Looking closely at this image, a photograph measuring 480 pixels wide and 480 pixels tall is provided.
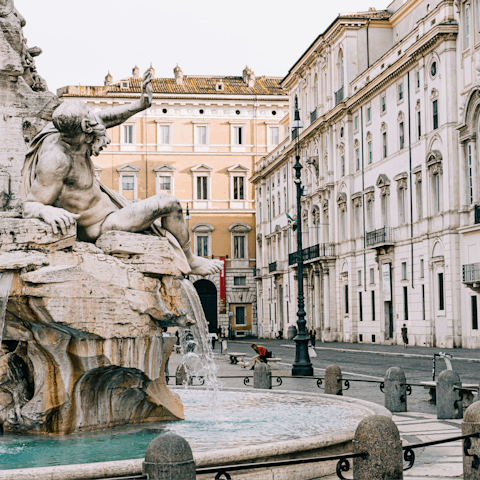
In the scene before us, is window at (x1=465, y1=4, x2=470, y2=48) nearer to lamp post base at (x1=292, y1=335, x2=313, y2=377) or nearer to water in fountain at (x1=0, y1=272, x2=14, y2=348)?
lamp post base at (x1=292, y1=335, x2=313, y2=377)

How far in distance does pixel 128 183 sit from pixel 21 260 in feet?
190

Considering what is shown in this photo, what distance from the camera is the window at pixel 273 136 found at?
65562 mm

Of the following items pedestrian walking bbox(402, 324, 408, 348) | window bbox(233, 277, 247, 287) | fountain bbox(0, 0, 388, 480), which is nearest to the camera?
fountain bbox(0, 0, 388, 480)

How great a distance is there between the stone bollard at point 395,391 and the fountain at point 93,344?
141 inches

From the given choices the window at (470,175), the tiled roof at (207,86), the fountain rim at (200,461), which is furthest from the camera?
the tiled roof at (207,86)

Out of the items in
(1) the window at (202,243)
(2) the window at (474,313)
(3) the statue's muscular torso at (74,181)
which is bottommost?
(2) the window at (474,313)

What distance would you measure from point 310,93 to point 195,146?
15.0 m

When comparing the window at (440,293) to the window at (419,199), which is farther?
the window at (419,199)

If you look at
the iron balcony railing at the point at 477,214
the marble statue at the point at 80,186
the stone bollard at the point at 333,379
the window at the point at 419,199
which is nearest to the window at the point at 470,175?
the iron balcony railing at the point at 477,214

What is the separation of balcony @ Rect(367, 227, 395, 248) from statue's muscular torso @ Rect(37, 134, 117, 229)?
1222 inches

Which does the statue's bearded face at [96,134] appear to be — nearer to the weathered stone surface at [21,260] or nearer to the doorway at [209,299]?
the weathered stone surface at [21,260]

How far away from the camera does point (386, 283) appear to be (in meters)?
38.4

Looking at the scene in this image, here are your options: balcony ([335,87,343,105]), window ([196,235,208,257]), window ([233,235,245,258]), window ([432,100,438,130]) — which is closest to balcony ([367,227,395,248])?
window ([432,100,438,130])

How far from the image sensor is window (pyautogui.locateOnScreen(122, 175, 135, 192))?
6384 cm
